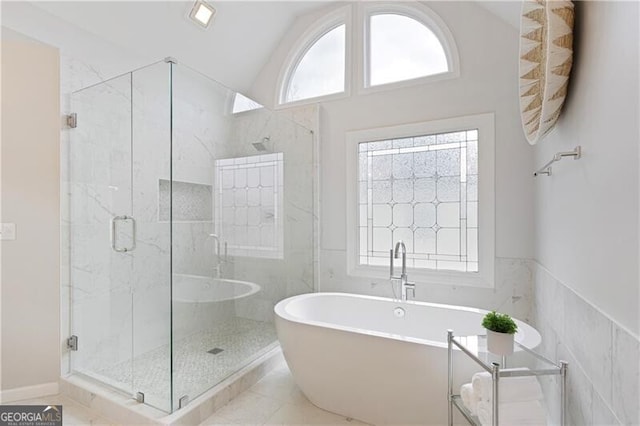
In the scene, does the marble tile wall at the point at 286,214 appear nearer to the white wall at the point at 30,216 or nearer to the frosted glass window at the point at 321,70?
the frosted glass window at the point at 321,70

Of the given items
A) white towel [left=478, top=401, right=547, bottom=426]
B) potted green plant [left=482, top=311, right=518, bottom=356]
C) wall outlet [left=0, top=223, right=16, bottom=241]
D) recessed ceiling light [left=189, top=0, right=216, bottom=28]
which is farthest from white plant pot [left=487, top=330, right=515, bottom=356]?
recessed ceiling light [left=189, top=0, right=216, bottom=28]

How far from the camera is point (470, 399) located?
1.43 meters

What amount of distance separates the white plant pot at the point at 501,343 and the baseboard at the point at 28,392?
2.78 m

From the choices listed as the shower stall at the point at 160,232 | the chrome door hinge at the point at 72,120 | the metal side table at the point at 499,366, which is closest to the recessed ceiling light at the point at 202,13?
the shower stall at the point at 160,232

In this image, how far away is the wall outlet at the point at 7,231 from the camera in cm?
216

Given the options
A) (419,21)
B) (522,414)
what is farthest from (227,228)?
(419,21)

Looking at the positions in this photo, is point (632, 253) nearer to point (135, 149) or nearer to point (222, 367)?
point (222, 367)

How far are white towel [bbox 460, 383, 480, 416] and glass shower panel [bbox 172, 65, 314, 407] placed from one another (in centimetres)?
156

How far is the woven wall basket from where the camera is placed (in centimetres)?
123

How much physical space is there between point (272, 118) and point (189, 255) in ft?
4.65

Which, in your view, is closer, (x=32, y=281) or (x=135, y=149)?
(x=32, y=281)

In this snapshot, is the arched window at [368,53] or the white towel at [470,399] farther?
the arched window at [368,53]

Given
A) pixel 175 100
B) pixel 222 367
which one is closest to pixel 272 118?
pixel 175 100

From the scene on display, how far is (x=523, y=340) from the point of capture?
175cm
